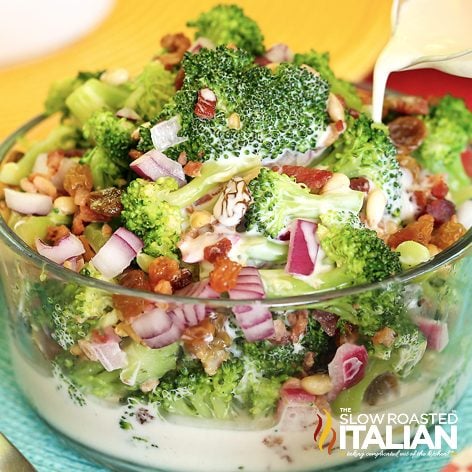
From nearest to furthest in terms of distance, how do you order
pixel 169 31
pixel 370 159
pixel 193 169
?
pixel 193 169
pixel 370 159
pixel 169 31

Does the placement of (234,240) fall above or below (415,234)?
above

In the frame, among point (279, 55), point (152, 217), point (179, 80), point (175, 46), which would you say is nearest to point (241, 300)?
point (152, 217)

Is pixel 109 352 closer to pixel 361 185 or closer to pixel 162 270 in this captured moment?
pixel 162 270

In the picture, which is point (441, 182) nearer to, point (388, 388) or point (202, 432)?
point (388, 388)

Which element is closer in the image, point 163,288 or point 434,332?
point 163,288

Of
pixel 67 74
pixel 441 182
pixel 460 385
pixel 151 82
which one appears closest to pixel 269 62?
pixel 151 82

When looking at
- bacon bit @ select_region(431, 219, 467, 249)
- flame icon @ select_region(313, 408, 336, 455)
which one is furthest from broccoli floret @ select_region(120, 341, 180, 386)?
bacon bit @ select_region(431, 219, 467, 249)
